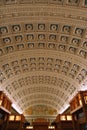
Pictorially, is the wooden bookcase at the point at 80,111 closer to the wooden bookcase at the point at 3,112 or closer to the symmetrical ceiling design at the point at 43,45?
the symmetrical ceiling design at the point at 43,45

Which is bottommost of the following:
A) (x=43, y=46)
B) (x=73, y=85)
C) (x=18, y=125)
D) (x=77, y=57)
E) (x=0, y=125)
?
(x=18, y=125)

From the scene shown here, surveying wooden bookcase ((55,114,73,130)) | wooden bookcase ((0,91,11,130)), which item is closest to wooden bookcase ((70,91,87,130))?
wooden bookcase ((55,114,73,130))

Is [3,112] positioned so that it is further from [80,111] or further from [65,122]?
[80,111]

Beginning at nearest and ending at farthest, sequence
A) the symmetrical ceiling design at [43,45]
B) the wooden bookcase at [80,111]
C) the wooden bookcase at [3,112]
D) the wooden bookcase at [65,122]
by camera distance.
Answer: the symmetrical ceiling design at [43,45]
the wooden bookcase at [80,111]
the wooden bookcase at [3,112]
the wooden bookcase at [65,122]

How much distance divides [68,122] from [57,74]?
6.92m

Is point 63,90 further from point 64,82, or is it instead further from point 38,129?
point 38,129

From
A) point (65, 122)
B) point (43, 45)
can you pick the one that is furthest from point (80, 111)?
point (43, 45)

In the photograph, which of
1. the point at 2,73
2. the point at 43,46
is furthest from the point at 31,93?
the point at 43,46

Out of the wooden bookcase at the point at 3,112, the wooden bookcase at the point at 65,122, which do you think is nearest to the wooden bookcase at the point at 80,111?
the wooden bookcase at the point at 65,122

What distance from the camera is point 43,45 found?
46.4 ft

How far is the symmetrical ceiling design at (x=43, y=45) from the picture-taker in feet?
32.0

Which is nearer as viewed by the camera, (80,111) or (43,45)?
(43,45)

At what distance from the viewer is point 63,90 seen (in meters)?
23.0

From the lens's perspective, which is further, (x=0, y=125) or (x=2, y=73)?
(x=2, y=73)
